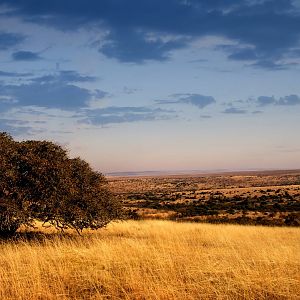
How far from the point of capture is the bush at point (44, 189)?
1516 cm

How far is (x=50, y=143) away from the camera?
17.3 metres

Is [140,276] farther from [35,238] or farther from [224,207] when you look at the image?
[224,207]

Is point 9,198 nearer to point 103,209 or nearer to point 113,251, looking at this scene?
point 103,209

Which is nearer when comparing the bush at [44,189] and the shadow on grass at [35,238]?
the bush at [44,189]

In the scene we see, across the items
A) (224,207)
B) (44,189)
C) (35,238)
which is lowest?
(224,207)

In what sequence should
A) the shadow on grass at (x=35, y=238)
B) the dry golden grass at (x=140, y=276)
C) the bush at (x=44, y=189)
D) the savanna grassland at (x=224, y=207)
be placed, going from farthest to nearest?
the savanna grassland at (x=224, y=207), the shadow on grass at (x=35, y=238), the bush at (x=44, y=189), the dry golden grass at (x=140, y=276)

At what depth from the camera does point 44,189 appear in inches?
619

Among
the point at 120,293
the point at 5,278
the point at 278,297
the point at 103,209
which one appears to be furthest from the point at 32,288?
the point at 103,209

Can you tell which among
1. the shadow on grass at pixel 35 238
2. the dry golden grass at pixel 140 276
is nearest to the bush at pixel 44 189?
the shadow on grass at pixel 35 238

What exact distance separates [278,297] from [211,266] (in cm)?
214

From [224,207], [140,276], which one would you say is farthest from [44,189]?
[224,207]

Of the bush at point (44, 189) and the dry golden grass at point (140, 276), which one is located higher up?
the bush at point (44, 189)

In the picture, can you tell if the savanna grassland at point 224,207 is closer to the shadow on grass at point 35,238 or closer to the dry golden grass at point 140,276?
the shadow on grass at point 35,238

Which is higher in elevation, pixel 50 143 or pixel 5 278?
pixel 50 143
